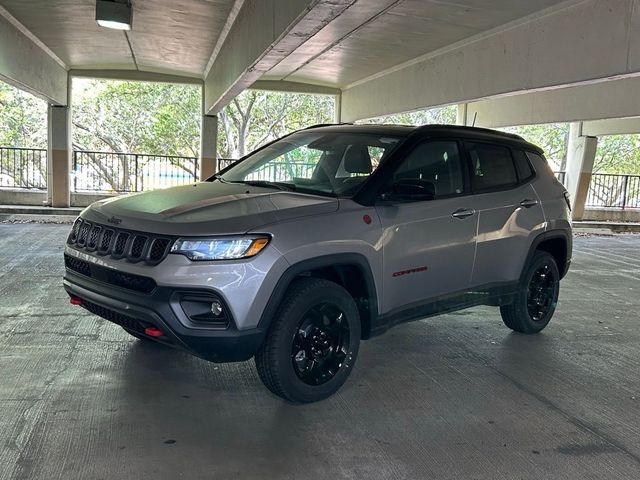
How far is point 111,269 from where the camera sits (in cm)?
399

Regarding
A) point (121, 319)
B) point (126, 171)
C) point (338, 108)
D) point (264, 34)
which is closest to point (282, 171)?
point (121, 319)

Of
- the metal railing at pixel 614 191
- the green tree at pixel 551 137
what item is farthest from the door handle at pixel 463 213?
the green tree at pixel 551 137

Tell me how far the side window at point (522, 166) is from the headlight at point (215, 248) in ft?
10.5

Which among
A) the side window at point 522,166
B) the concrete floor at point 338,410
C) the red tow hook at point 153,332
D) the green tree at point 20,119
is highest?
the green tree at point 20,119

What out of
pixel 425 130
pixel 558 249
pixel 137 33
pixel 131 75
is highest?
pixel 137 33

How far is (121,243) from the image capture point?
4.02 meters

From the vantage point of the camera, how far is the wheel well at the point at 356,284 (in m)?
4.38

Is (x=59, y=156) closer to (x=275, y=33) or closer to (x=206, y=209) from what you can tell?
(x=275, y=33)

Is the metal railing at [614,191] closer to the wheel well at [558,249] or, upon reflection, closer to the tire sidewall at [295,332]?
the wheel well at [558,249]

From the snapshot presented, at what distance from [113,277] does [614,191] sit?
76.0ft

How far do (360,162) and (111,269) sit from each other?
6.79ft

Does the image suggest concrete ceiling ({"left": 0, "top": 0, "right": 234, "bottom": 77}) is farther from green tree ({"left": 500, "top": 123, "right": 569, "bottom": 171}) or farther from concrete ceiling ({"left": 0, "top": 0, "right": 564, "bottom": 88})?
green tree ({"left": 500, "top": 123, "right": 569, "bottom": 171})

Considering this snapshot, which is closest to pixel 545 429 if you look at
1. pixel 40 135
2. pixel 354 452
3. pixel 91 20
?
pixel 354 452

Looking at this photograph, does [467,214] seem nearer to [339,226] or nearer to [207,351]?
[339,226]
